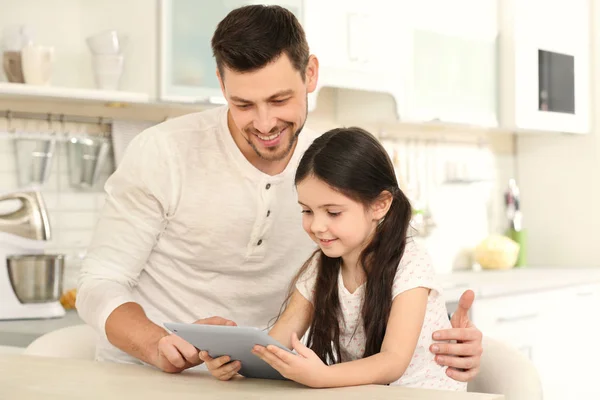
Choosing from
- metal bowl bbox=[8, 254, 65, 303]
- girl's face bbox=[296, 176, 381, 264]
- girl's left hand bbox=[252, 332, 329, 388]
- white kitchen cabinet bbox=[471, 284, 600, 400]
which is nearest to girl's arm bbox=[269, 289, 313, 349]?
girl's face bbox=[296, 176, 381, 264]

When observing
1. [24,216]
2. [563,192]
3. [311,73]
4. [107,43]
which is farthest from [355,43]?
[563,192]

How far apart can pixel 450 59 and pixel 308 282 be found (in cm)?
245

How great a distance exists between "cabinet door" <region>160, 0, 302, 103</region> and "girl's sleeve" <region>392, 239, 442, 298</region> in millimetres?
1418

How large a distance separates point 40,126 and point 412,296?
1.82 meters

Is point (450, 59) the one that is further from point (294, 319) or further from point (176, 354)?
point (176, 354)

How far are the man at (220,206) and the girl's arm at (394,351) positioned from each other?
1.37 ft

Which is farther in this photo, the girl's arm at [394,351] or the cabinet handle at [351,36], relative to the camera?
the cabinet handle at [351,36]

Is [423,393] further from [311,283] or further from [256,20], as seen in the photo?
[256,20]

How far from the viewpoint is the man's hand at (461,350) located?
5.39 feet

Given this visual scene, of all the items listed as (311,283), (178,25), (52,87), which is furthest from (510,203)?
(311,283)

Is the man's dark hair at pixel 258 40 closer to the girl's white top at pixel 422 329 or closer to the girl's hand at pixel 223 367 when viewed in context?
the girl's white top at pixel 422 329

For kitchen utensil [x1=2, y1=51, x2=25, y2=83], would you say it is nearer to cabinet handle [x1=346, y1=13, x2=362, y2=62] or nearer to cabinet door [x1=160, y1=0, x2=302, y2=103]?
cabinet door [x1=160, y1=0, x2=302, y2=103]

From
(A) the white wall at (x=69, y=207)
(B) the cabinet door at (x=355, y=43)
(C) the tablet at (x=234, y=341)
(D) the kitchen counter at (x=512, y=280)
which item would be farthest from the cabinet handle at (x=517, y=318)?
(C) the tablet at (x=234, y=341)

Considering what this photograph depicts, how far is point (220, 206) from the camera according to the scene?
80.0 inches
